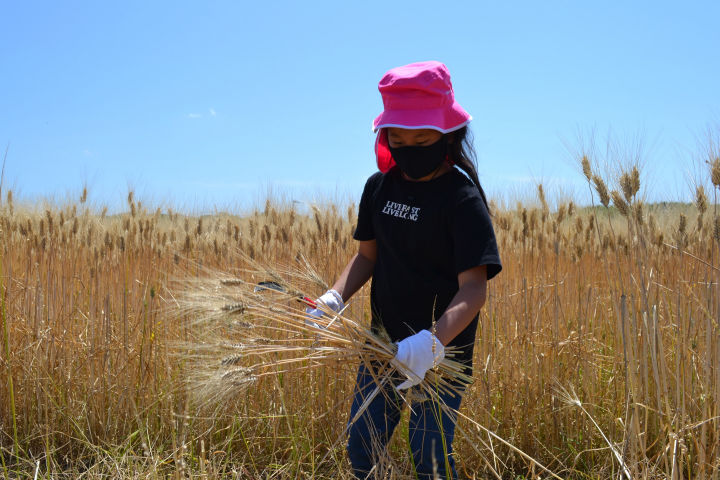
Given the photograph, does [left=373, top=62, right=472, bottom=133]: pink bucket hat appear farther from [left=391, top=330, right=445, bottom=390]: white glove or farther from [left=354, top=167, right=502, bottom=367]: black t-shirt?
[left=391, top=330, right=445, bottom=390]: white glove

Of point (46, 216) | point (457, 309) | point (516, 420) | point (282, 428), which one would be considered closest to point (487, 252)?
point (457, 309)

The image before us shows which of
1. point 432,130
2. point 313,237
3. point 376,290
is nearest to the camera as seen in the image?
point 432,130

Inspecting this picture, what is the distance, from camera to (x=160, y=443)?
89.0 inches

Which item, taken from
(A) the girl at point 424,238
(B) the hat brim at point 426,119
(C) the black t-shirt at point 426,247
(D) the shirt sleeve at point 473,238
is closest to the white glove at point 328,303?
(A) the girl at point 424,238

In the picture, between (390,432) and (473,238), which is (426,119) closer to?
(473,238)

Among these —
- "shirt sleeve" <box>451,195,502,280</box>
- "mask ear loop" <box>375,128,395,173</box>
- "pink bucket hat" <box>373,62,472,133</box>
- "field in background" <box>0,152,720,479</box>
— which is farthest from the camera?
"field in background" <box>0,152,720,479</box>

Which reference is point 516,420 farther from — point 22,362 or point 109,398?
point 22,362

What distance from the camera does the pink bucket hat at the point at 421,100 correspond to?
4.86ft

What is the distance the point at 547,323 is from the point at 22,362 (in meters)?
2.30

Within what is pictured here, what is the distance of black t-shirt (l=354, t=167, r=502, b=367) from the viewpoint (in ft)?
4.66

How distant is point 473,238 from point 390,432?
0.63 m

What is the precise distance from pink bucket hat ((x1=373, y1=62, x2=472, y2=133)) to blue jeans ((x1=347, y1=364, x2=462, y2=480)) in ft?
2.20

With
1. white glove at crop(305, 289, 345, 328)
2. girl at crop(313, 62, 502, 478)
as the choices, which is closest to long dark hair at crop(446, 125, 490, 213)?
girl at crop(313, 62, 502, 478)

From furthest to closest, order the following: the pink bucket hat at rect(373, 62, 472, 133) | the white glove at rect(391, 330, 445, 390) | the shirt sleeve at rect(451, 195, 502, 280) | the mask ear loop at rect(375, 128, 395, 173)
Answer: the mask ear loop at rect(375, 128, 395, 173) → the pink bucket hat at rect(373, 62, 472, 133) → the shirt sleeve at rect(451, 195, 502, 280) → the white glove at rect(391, 330, 445, 390)
